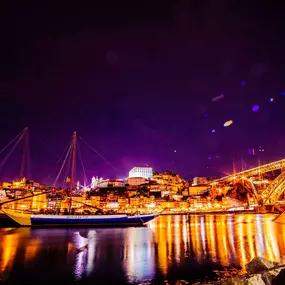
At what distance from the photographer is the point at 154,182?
607 ft

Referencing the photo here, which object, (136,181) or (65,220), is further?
(136,181)

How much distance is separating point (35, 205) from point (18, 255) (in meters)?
79.0

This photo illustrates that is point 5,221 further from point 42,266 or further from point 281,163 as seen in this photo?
point 281,163

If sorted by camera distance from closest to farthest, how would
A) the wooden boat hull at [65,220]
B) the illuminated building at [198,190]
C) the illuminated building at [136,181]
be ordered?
the wooden boat hull at [65,220]
the illuminated building at [198,190]
the illuminated building at [136,181]

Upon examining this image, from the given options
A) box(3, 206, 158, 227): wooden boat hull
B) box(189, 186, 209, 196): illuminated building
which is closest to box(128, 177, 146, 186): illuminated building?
box(189, 186, 209, 196): illuminated building

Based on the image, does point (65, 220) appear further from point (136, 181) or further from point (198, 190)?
point (136, 181)

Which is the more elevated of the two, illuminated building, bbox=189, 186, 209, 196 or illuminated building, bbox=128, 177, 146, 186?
illuminated building, bbox=128, 177, 146, 186

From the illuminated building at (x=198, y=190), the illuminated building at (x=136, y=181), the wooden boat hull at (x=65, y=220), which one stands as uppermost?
the illuminated building at (x=136, y=181)

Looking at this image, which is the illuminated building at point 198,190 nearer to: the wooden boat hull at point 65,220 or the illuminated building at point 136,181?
the illuminated building at point 136,181

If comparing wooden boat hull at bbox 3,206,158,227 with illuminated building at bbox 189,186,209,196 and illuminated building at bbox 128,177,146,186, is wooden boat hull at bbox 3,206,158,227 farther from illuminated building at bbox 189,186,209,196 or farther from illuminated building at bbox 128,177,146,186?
illuminated building at bbox 128,177,146,186

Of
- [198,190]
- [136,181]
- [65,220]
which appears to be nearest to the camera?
[65,220]

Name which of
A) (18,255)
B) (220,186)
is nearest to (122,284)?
(18,255)

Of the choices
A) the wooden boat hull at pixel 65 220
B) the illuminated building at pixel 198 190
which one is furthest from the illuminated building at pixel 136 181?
the wooden boat hull at pixel 65 220

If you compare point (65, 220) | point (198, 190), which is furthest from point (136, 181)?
point (65, 220)
